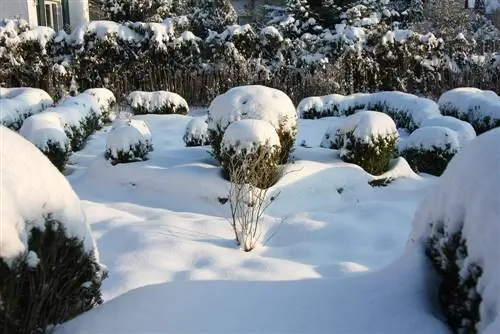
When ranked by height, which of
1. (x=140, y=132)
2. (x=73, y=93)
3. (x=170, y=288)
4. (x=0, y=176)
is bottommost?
(x=73, y=93)

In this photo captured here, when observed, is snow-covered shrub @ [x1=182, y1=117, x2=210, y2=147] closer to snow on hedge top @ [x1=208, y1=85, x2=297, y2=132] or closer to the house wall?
snow on hedge top @ [x1=208, y1=85, x2=297, y2=132]

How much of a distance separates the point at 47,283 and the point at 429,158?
5745mm

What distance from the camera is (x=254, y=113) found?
626 centimetres

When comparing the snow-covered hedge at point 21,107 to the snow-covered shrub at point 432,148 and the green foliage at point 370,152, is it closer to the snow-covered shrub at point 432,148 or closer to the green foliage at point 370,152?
Answer: the green foliage at point 370,152

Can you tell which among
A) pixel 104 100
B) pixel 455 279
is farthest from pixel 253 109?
pixel 104 100

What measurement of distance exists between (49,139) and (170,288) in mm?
4551

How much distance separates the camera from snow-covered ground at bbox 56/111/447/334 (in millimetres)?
2246

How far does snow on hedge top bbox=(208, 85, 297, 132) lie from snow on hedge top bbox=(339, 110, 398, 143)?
71cm

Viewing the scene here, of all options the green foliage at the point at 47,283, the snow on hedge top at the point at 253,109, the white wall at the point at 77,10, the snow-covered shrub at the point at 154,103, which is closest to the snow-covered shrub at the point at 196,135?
the snow on hedge top at the point at 253,109

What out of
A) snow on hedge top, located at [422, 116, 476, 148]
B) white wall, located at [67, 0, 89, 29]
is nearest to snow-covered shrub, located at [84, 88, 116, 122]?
snow on hedge top, located at [422, 116, 476, 148]

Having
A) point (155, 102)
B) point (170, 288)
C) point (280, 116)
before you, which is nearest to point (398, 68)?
point (155, 102)

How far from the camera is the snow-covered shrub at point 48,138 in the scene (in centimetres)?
654

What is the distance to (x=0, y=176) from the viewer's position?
198cm

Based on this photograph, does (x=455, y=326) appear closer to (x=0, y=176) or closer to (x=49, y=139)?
(x=0, y=176)
